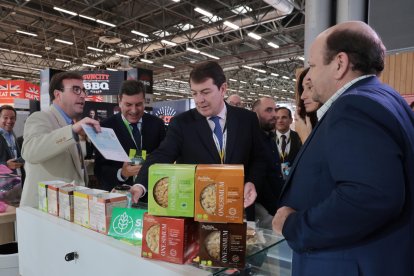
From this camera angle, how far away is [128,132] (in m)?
2.69

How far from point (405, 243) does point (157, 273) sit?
786mm

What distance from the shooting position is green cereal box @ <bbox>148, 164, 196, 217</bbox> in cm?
108

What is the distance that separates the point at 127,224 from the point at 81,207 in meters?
0.32

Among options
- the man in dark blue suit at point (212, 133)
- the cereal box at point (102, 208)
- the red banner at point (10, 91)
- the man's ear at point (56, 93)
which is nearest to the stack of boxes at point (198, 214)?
the cereal box at point (102, 208)

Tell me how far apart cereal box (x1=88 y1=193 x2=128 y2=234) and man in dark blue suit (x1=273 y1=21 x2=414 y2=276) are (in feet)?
2.48

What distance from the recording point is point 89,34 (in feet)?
45.3

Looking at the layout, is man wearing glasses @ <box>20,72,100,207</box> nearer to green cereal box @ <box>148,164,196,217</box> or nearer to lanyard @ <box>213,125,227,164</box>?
lanyard @ <box>213,125,227,164</box>

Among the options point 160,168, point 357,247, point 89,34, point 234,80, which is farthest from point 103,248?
point 234,80

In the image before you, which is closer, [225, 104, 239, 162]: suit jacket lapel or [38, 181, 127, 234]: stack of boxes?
[38, 181, 127, 234]: stack of boxes

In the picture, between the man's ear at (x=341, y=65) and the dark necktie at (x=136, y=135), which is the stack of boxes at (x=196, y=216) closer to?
the man's ear at (x=341, y=65)

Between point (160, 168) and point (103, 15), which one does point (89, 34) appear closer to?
point (103, 15)

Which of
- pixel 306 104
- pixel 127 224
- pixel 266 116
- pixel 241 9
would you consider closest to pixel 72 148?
pixel 127 224

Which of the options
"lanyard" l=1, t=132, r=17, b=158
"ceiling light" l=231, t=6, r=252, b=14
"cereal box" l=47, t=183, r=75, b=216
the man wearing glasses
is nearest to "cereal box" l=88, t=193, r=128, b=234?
"cereal box" l=47, t=183, r=75, b=216

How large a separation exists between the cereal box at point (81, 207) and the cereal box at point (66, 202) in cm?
3
